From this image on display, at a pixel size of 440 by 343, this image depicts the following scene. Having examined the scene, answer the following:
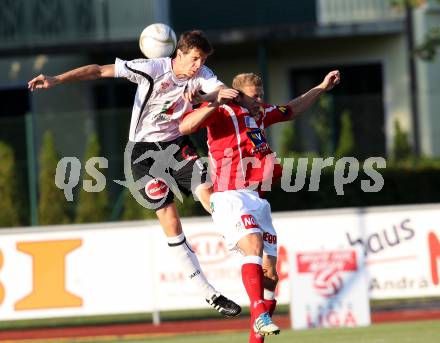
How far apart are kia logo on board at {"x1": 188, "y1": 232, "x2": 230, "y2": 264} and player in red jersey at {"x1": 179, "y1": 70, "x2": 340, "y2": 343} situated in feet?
17.7

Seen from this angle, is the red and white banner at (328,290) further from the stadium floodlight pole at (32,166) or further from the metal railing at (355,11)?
the metal railing at (355,11)

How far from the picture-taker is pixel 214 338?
12.9m

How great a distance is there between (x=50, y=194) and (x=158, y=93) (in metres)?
10.8

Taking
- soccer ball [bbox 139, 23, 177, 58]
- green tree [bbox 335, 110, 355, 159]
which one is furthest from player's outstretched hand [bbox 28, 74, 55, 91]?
green tree [bbox 335, 110, 355, 159]

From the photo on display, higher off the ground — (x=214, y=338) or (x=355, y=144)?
(x=355, y=144)

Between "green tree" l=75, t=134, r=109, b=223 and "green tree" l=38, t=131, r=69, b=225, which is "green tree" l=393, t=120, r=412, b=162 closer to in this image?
"green tree" l=75, t=134, r=109, b=223

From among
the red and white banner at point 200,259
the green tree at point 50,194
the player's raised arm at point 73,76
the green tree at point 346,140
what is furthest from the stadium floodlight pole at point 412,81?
the player's raised arm at point 73,76

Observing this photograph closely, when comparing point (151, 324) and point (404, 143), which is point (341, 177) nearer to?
point (404, 143)

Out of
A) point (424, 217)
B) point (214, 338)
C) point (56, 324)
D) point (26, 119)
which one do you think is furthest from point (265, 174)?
point (26, 119)

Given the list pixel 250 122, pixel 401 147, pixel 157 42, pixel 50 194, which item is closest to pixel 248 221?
pixel 250 122

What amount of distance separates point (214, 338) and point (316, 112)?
32.1ft

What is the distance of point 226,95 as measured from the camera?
26.6 ft

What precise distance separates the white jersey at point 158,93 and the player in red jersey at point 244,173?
32 cm

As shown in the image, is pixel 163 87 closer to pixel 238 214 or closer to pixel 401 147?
pixel 238 214
